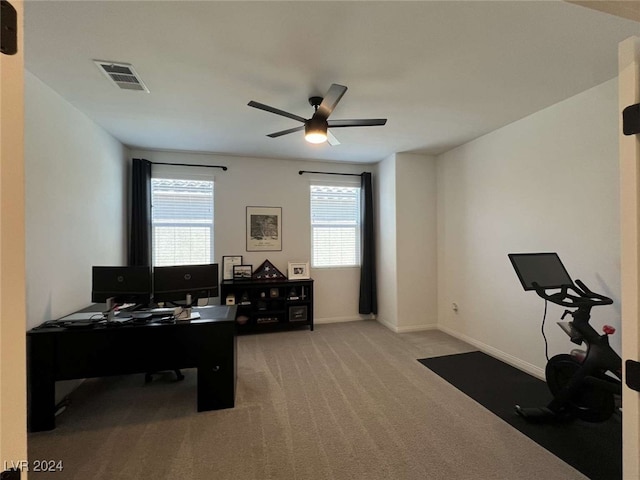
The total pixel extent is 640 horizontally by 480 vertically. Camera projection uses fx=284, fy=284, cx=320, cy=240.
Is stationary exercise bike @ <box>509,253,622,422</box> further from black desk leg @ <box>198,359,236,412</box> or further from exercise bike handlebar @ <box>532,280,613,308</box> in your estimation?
black desk leg @ <box>198,359,236,412</box>

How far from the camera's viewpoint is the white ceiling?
1.65 meters

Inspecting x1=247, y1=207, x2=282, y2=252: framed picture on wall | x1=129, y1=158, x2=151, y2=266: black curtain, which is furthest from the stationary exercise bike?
x1=129, y1=158, x2=151, y2=266: black curtain

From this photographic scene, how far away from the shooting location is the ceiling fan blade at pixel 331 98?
2.08 metres

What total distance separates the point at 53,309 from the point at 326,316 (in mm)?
3495

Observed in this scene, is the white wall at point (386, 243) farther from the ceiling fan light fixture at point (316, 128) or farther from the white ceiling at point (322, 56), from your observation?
the ceiling fan light fixture at point (316, 128)

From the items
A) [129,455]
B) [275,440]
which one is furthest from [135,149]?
[275,440]

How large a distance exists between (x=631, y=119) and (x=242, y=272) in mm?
4359

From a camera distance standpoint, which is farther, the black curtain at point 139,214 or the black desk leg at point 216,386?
the black curtain at point 139,214

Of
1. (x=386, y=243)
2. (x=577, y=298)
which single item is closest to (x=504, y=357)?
(x=577, y=298)

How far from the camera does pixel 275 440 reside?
2.06 metres

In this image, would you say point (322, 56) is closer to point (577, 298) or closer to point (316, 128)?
point (316, 128)

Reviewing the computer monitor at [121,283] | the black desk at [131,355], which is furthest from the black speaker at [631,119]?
the computer monitor at [121,283]

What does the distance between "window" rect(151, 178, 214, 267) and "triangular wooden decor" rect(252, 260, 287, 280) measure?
29.8 inches

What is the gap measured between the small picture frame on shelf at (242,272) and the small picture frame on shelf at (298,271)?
25.3 inches
